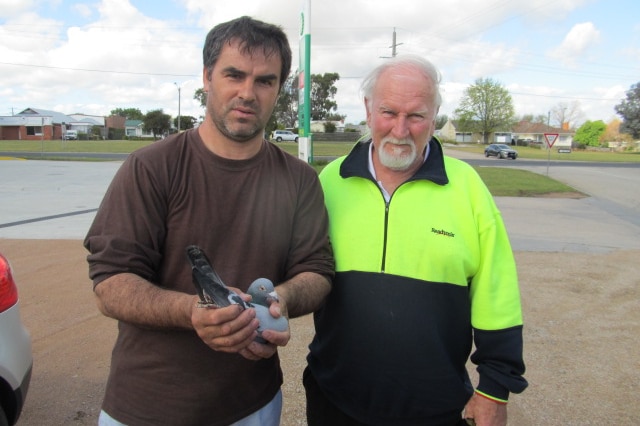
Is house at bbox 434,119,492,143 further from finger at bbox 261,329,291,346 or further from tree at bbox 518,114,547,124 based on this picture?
finger at bbox 261,329,291,346

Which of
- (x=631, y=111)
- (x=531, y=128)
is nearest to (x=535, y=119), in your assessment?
(x=531, y=128)

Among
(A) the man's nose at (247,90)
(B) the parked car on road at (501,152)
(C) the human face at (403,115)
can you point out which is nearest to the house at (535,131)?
(B) the parked car on road at (501,152)

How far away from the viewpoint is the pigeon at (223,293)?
4.55ft

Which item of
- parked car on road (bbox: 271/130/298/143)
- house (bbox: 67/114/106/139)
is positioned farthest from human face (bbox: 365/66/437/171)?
house (bbox: 67/114/106/139)

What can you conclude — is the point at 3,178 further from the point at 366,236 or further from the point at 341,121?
the point at 341,121

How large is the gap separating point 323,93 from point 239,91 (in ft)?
283

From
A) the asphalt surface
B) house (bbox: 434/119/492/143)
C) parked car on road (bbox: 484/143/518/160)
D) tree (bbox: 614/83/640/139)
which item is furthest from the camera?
house (bbox: 434/119/492/143)

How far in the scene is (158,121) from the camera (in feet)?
259

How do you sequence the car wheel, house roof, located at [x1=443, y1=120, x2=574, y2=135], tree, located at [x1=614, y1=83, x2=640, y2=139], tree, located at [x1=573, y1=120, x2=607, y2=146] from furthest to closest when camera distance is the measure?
house roof, located at [x1=443, y1=120, x2=574, y2=135]
tree, located at [x1=573, y1=120, x2=607, y2=146]
tree, located at [x1=614, y1=83, x2=640, y2=139]
the car wheel

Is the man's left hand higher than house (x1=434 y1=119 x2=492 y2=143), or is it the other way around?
house (x1=434 y1=119 x2=492 y2=143)

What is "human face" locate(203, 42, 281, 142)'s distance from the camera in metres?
1.83

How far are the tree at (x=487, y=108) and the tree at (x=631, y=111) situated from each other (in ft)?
255

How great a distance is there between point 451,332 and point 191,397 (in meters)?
1.04

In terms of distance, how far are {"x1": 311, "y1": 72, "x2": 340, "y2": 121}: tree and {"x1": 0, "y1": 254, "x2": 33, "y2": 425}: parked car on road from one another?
84.5m
